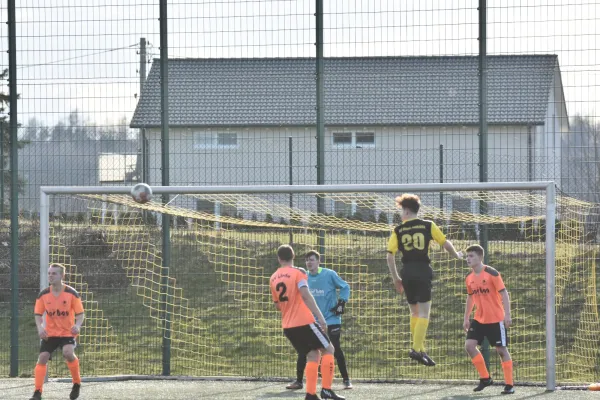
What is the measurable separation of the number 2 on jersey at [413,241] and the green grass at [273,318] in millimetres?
3414

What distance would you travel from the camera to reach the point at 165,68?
13.3 m

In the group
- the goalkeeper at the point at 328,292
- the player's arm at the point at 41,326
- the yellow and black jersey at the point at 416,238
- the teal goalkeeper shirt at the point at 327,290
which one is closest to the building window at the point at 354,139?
the goalkeeper at the point at 328,292

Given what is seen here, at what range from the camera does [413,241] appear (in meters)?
10.2

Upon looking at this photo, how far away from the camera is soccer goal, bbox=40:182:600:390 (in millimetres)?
13234

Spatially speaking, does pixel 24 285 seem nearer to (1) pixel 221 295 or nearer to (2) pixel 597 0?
(1) pixel 221 295

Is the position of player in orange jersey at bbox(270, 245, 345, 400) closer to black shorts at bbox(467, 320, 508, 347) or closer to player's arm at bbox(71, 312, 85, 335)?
black shorts at bbox(467, 320, 508, 347)

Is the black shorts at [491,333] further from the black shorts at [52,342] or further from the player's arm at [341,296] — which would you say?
the black shorts at [52,342]

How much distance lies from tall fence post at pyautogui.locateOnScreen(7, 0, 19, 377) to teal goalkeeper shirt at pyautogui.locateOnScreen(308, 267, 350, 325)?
4.29 m

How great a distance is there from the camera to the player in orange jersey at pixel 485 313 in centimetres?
1145

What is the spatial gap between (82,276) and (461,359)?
5.82 metres

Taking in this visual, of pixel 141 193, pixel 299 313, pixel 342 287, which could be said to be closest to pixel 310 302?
pixel 299 313

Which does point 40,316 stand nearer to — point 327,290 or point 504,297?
point 327,290

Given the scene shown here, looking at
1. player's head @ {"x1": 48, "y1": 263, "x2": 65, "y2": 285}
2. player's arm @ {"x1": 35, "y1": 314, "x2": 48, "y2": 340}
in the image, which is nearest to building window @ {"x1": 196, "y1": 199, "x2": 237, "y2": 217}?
player's head @ {"x1": 48, "y1": 263, "x2": 65, "y2": 285}

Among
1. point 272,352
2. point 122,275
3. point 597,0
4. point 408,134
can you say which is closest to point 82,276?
point 122,275
